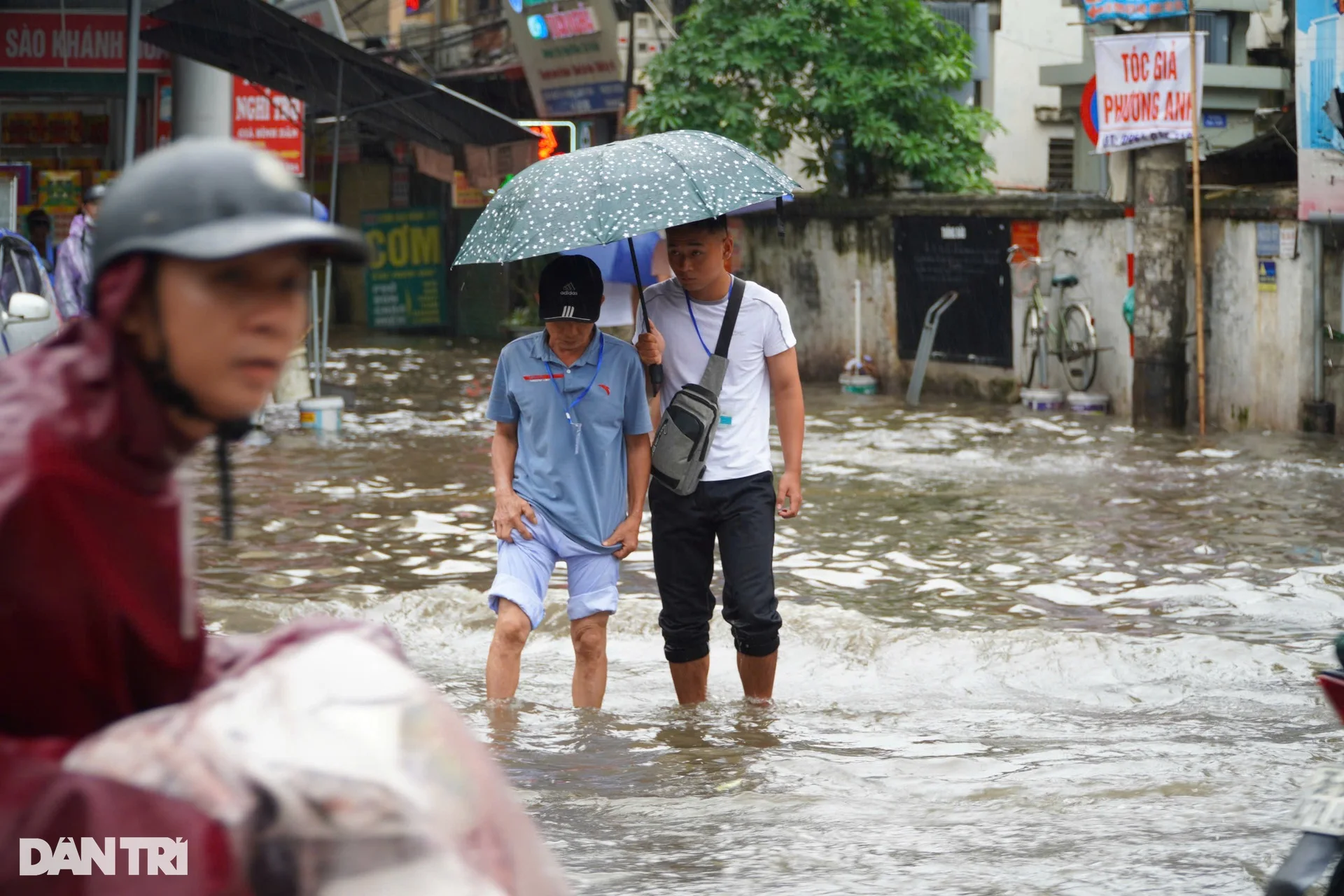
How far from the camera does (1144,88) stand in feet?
45.3

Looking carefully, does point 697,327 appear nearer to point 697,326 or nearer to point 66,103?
point 697,326

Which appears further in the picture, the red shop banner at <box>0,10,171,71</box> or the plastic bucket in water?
the red shop banner at <box>0,10,171,71</box>

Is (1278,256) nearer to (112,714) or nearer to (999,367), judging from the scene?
(999,367)

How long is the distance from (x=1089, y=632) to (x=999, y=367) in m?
10.2

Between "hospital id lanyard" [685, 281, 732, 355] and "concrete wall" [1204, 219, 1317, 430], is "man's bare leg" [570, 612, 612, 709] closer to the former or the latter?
"hospital id lanyard" [685, 281, 732, 355]

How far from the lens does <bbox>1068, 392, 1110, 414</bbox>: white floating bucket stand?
15.3 meters

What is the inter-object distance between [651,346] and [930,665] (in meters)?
2.01

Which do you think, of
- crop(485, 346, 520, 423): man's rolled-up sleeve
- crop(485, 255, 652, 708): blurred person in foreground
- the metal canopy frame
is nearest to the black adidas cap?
crop(485, 255, 652, 708): blurred person in foreground

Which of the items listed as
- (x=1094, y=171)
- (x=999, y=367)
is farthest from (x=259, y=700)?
(x=1094, y=171)

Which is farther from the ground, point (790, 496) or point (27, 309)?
point (27, 309)

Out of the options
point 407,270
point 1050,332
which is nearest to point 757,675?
point 1050,332

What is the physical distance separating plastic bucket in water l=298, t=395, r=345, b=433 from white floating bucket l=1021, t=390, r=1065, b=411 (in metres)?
6.44

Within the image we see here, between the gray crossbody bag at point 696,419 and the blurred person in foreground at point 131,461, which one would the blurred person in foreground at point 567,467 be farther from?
the blurred person in foreground at point 131,461

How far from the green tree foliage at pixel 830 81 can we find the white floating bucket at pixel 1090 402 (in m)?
4.03
